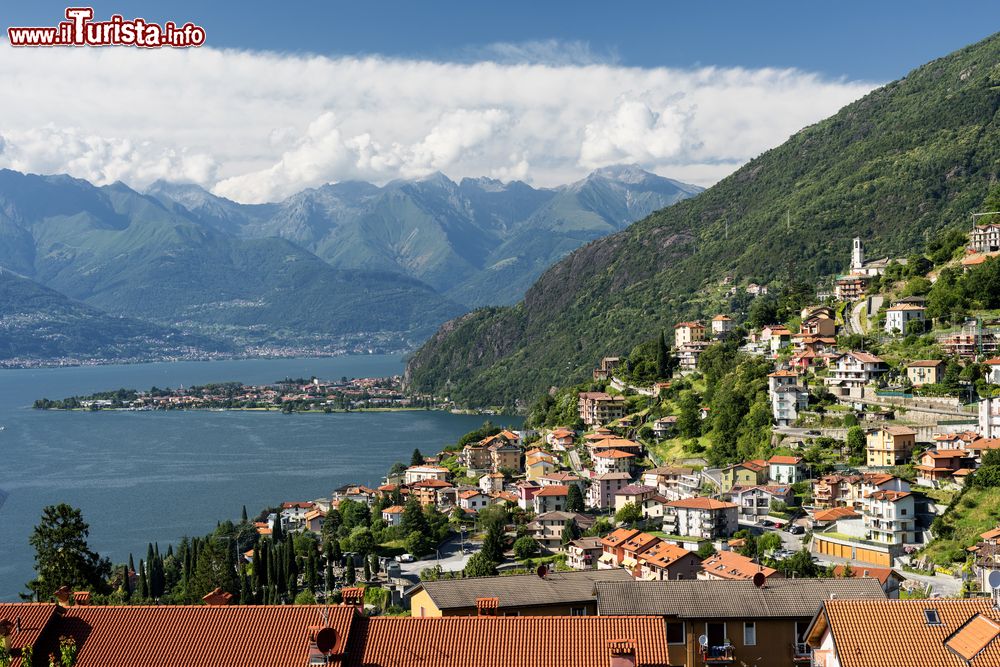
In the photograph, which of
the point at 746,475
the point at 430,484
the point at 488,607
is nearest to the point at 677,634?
the point at 488,607

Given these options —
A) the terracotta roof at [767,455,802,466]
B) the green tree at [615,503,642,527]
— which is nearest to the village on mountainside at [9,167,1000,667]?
the green tree at [615,503,642,527]

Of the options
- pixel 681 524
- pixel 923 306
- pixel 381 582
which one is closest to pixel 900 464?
pixel 681 524

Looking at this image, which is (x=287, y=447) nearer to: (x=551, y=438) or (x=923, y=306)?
(x=551, y=438)

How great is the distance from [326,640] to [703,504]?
36244 millimetres

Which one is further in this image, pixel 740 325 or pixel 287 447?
pixel 287 447

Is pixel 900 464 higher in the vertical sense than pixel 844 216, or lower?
lower

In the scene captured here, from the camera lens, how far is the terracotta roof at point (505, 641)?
546 inches

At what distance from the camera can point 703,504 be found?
48.3 metres

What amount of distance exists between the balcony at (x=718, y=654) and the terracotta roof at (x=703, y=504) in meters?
30.9

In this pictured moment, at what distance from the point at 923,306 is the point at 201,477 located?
181ft

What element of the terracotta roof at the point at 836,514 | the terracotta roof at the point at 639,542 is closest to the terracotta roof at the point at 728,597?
the terracotta roof at the point at 639,542

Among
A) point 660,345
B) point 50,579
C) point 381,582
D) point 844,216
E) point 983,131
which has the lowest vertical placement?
point 381,582

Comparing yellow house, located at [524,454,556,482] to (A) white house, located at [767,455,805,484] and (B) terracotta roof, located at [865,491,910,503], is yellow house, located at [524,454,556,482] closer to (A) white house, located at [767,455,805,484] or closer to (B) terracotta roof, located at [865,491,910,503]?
(A) white house, located at [767,455,805,484]

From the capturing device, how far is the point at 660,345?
81938mm
